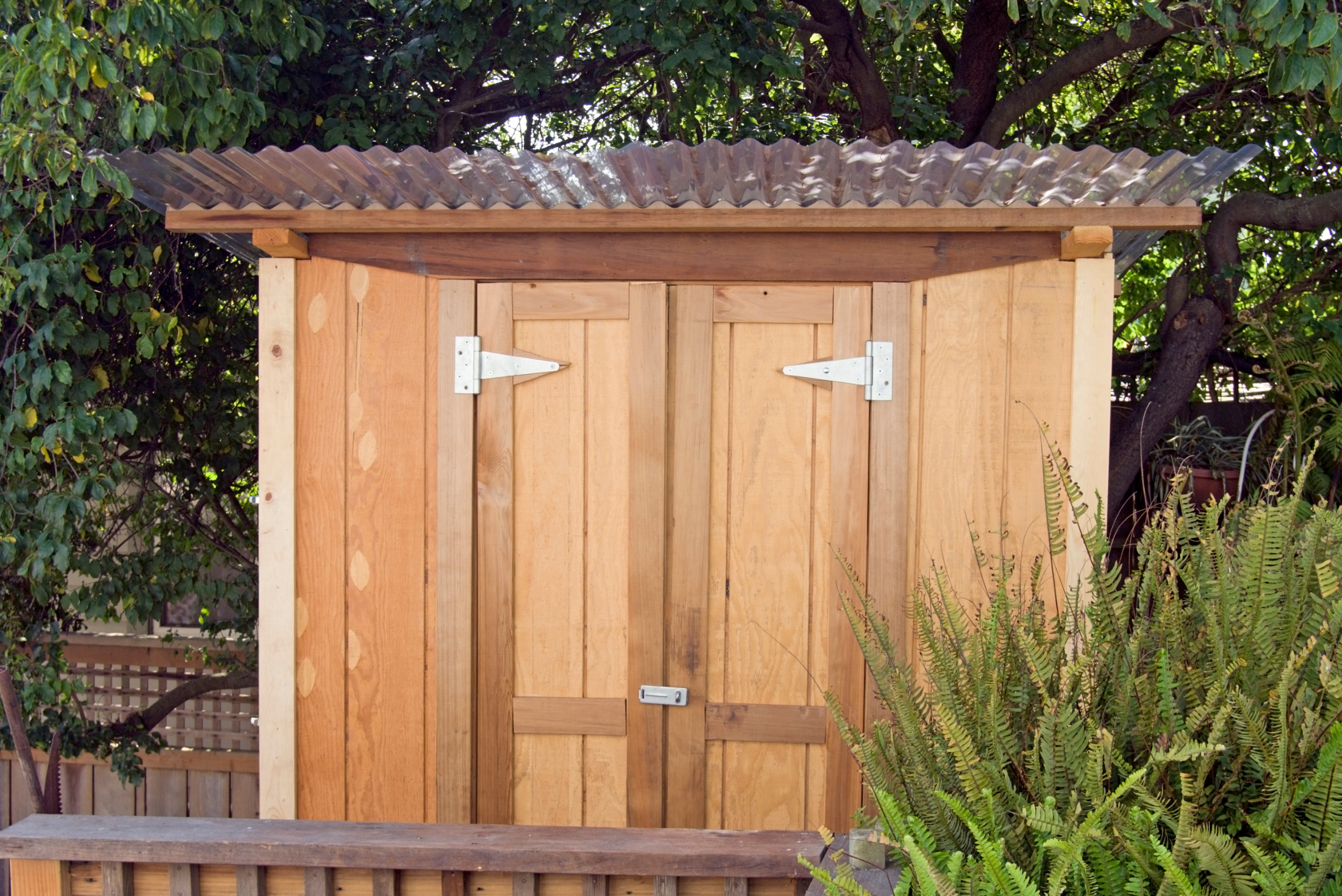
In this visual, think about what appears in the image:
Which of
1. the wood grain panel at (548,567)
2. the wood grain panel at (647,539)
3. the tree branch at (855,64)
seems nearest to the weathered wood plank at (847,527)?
the wood grain panel at (647,539)

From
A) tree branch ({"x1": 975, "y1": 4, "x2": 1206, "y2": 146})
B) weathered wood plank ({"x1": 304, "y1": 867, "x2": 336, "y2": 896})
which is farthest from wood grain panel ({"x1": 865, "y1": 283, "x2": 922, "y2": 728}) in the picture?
tree branch ({"x1": 975, "y1": 4, "x2": 1206, "y2": 146})

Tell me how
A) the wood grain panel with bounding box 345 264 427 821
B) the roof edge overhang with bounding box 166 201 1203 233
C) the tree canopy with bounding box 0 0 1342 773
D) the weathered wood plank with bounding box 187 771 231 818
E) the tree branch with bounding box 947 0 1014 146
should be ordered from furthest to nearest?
the tree branch with bounding box 947 0 1014 146 < the weathered wood plank with bounding box 187 771 231 818 < the tree canopy with bounding box 0 0 1342 773 < the wood grain panel with bounding box 345 264 427 821 < the roof edge overhang with bounding box 166 201 1203 233

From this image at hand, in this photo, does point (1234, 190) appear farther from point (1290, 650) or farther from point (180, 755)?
point (180, 755)

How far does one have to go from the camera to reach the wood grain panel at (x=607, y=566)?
11.0ft

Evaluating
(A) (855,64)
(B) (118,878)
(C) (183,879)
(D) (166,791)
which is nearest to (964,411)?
(C) (183,879)

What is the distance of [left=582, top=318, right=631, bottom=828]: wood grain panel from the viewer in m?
3.36

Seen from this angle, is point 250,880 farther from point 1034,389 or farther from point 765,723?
point 1034,389

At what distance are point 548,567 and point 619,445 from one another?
0.44 m

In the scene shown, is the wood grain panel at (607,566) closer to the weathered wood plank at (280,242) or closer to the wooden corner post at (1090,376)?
the weathered wood plank at (280,242)

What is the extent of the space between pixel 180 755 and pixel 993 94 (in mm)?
6594

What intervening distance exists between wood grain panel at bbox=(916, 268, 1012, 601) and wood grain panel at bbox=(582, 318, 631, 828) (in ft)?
2.97

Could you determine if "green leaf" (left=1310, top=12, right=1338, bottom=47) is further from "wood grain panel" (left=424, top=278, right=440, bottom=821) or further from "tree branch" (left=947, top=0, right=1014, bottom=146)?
"tree branch" (left=947, top=0, right=1014, bottom=146)

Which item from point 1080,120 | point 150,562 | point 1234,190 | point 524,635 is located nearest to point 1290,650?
point 524,635

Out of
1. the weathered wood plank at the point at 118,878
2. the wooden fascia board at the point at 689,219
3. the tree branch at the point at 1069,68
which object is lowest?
the weathered wood plank at the point at 118,878
